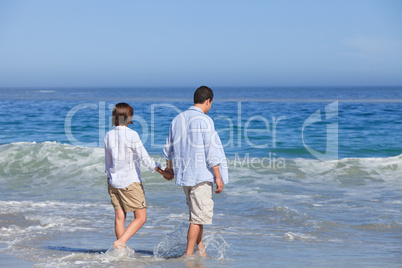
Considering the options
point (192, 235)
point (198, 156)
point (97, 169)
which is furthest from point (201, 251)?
point (97, 169)

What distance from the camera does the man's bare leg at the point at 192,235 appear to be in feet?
13.8

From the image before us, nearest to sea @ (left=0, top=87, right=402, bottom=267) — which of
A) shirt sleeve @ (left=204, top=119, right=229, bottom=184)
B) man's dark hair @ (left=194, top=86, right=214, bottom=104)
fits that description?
shirt sleeve @ (left=204, top=119, right=229, bottom=184)

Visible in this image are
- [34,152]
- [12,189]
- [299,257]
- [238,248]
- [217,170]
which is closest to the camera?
[217,170]

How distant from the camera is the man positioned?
13.2ft

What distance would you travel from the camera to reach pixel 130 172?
419 cm

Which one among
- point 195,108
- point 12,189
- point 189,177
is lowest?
point 12,189

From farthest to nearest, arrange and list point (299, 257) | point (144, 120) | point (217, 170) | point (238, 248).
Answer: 1. point (144, 120)
2. point (238, 248)
3. point (299, 257)
4. point (217, 170)

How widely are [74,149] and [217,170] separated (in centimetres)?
916

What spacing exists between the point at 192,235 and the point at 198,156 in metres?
0.78

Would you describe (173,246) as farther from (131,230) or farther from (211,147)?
(211,147)

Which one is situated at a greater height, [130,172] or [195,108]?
[195,108]

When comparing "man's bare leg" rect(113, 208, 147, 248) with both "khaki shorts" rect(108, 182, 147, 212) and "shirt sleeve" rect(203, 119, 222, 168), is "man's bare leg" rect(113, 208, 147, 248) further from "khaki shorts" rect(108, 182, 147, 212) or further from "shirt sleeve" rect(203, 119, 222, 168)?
"shirt sleeve" rect(203, 119, 222, 168)

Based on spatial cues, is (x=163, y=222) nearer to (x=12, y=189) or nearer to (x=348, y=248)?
(x=348, y=248)

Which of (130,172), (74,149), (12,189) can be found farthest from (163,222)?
(74,149)
